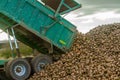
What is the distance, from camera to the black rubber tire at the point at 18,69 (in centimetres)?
1385

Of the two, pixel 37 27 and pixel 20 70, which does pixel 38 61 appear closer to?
pixel 20 70

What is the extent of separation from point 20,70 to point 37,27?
1779 mm

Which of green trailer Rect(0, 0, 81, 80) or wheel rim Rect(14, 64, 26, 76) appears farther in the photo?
green trailer Rect(0, 0, 81, 80)

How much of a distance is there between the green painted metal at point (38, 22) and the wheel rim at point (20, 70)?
1.36 meters

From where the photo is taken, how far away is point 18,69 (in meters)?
14.1

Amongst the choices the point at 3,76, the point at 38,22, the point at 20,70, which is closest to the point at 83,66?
the point at 20,70

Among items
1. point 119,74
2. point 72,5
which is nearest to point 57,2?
point 72,5

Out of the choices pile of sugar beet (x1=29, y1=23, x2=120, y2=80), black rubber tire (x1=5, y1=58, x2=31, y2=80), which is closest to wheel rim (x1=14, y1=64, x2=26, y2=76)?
black rubber tire (x1=5, y1=58, x2=31, y2=80)

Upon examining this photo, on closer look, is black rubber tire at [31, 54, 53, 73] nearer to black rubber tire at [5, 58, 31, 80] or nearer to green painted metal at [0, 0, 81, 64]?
black rubber tire at [5, 58, 31, 80]

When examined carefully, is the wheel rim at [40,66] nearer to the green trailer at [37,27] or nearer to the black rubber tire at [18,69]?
the green trailer at [37,27]

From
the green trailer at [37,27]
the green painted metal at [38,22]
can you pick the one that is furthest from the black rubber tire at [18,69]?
the green painted metal at [38,22]

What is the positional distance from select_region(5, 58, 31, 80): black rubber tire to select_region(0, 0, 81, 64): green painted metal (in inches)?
48.9

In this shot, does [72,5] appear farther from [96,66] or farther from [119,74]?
[119,74]

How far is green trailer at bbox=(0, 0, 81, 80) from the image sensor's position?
14094 millimetres
